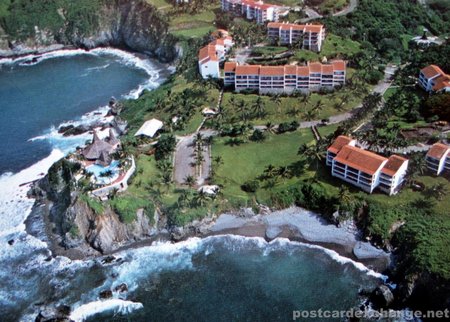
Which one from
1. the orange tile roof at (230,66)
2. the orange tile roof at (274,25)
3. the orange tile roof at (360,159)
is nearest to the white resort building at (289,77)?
the orange tile roof at (230,66)

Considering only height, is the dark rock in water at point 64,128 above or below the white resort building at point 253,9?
below

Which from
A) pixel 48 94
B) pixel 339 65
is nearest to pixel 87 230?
pixel 339 65

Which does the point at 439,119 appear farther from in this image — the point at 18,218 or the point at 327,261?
the point at 18,218

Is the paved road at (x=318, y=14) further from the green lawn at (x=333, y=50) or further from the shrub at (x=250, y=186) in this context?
the shrub at (x=250, y=186)

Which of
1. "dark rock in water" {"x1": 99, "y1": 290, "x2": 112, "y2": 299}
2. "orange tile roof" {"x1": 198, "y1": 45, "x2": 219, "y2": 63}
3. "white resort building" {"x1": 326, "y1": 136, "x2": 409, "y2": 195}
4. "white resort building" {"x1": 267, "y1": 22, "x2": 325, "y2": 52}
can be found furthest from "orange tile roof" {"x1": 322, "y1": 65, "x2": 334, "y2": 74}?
"dark rock in water" {"x1": 99, "y1": 290, "x2": 112, "y2": 299}

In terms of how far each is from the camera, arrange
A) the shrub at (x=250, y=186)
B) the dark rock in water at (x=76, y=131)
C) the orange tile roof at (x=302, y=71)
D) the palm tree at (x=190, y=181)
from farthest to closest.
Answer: the dark rock in water at (x=76, y=131), the orange tile roof at (x=302, y=71), the palm tree at (x=190, y=181), the shrub at (x=250, y=186)

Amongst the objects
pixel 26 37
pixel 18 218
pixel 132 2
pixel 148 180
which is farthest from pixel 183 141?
pixel 26 37

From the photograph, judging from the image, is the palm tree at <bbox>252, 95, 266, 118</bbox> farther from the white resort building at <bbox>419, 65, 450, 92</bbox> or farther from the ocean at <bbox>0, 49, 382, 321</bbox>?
the white resort building at <bbox>419, 65, 450, 92</bbox>

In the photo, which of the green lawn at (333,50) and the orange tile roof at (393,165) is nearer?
the orange tile roof at (393,165)
